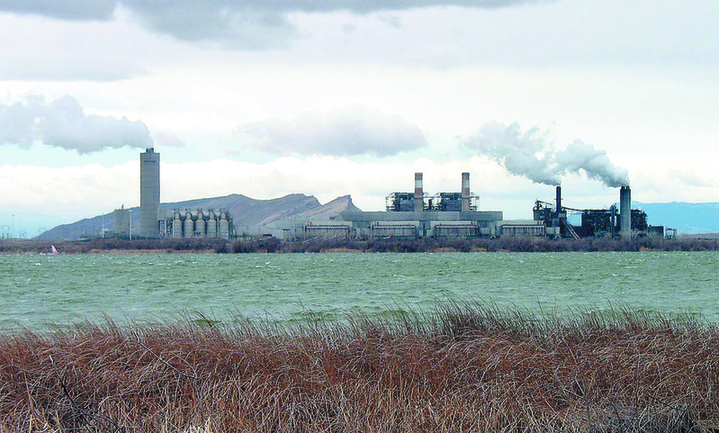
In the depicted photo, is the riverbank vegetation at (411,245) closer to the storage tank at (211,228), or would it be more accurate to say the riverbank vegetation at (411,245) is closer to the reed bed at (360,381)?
the storage tank at (211,228)

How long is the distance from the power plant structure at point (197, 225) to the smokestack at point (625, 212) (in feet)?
220

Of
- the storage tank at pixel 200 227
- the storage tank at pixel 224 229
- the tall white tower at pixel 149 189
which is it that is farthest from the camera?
the tall white tower at pixel 149 189

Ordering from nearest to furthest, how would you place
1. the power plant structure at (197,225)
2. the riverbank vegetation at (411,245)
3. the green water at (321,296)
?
the green water at (321,296) → the riverbank vegetation at (411,245) → the power plant structure at (197,225)

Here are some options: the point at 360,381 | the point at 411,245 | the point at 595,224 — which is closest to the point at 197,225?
the point at 411,245

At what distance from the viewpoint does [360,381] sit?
32.4 feet

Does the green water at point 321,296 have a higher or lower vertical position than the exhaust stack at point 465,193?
lower

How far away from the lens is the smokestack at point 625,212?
108750mm

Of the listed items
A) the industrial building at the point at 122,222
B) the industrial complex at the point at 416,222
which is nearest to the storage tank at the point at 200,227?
the industrial complex at the point at 416,222

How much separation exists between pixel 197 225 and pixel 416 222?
129 ft

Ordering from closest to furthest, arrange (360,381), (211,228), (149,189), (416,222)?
(360,381) < (416,222) < (211,228) < (149,189)

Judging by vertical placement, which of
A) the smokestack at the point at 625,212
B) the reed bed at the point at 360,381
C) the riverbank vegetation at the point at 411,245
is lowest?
the riverbank vegetation at the point at 411,245

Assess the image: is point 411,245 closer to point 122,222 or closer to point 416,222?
point 416,222

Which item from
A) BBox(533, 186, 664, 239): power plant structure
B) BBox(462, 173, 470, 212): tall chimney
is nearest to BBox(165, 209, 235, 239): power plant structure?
BBox(462, 173, 470, 212): tall chimney

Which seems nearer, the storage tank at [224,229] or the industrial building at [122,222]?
the storage tank at [224,229]
